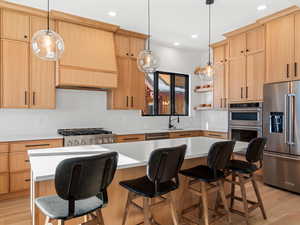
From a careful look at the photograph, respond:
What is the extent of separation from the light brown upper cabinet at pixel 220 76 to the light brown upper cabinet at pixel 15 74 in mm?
3978

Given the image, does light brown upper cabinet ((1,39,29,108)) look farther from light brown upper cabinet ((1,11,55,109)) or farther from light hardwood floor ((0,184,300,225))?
light hardwood floor ((0,184,300,225))

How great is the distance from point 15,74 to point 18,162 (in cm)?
141

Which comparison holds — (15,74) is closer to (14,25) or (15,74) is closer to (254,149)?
(14,25)

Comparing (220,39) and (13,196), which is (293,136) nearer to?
(220,39)

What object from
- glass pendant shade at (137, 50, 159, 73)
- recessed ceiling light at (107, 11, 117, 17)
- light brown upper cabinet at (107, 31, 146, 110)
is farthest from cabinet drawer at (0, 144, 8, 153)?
recessed ceiling light at (107, 11, 117, 17)

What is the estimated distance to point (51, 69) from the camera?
352 cm

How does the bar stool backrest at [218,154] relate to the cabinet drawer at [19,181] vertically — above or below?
above

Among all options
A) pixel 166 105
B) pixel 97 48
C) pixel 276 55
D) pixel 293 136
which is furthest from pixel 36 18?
pixel 293 136

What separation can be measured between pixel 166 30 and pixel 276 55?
2096 millimetres

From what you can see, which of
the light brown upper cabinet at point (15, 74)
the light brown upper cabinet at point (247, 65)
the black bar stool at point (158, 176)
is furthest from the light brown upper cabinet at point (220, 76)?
the light brown upper cabinet at point (15, 74)

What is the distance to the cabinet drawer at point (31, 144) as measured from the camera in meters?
3.00

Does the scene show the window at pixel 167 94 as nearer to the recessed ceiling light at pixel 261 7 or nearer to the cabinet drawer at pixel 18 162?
the recessed ceiling light at pixel 261 7

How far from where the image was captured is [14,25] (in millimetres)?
3221

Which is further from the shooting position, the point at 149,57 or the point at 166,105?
the point at 166,105
